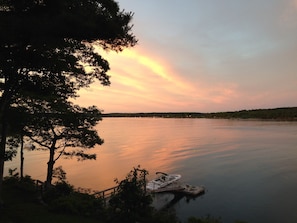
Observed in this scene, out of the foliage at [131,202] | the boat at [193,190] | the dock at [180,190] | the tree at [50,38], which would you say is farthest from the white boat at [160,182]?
the tree at [50,38]

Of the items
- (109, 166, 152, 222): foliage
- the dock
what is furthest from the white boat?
(109, 166, 152, 222): foliage

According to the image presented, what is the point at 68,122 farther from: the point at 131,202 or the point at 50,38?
the point at 50,38

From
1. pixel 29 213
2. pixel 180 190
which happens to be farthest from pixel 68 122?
pixel 180 190

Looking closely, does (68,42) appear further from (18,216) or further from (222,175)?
(222,175)

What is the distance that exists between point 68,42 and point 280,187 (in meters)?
34.6

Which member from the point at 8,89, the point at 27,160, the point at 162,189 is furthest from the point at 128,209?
the point at 27,160

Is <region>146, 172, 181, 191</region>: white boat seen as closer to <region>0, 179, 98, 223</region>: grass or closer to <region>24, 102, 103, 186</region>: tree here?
<region>24, 102, 103, 186</region>: tree

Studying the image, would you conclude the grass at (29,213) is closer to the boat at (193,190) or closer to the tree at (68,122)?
the tree at (68,122)

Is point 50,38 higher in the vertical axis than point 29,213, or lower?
higher

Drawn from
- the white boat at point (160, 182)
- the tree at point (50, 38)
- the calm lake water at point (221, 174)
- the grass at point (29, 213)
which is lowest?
the calm lake water at point (221, 174)

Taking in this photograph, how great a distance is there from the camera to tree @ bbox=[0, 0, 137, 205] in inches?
419

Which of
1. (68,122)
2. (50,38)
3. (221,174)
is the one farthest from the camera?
(221,174)

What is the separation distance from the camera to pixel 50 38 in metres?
11.1

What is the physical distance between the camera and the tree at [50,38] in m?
10.6
